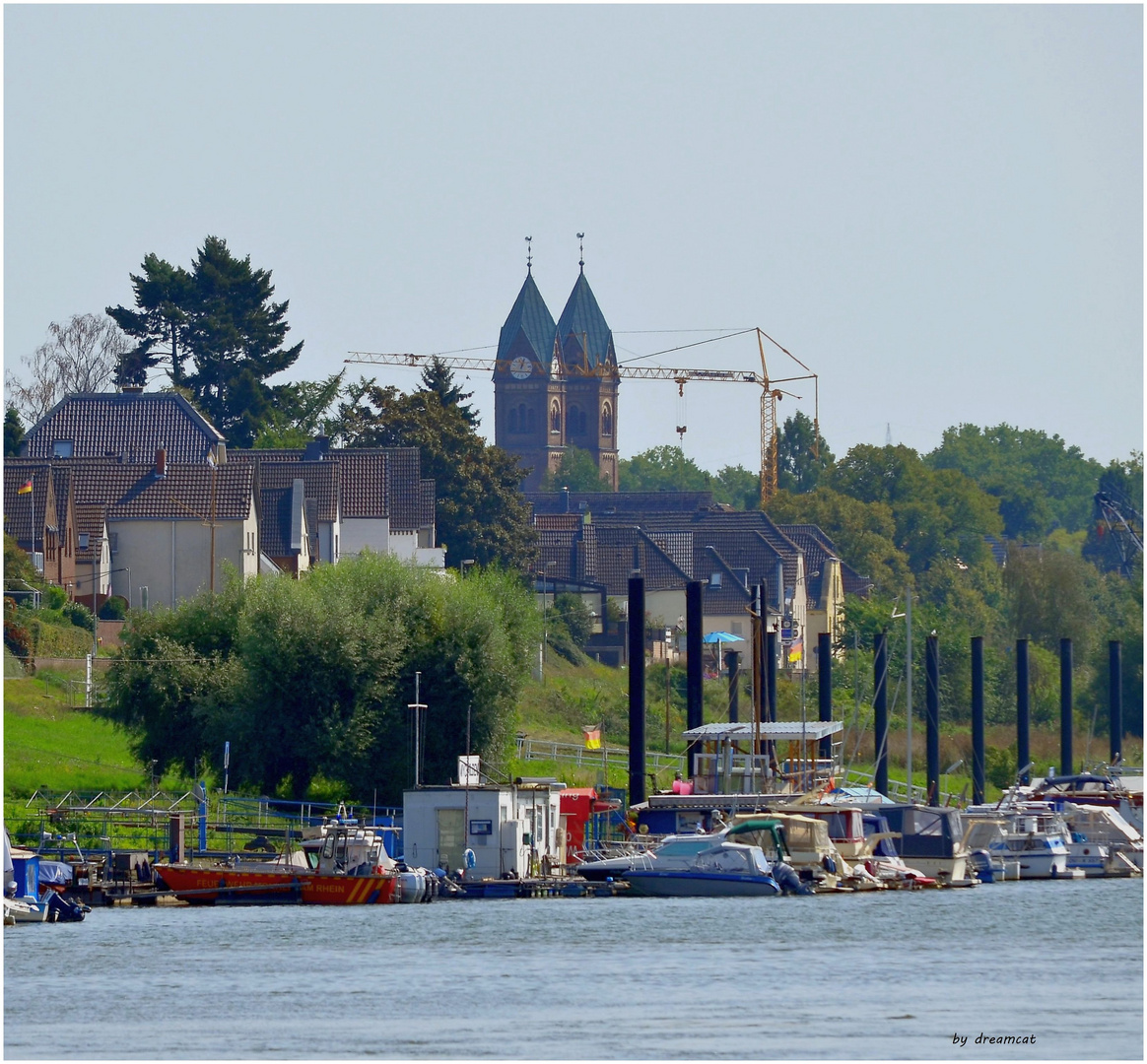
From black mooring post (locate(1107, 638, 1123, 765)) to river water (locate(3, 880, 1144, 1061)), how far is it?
45712mm

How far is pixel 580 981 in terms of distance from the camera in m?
45.2

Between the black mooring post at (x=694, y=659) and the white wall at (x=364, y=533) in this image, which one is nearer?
the black mooring post at (x=694, y=659)

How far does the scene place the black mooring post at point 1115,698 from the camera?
107m

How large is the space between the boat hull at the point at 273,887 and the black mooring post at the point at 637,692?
49.2 feet

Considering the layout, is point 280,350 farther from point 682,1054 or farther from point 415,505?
point 682,1054

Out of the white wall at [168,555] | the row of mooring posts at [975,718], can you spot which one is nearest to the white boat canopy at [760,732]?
the row of mooring posts at [975,718]

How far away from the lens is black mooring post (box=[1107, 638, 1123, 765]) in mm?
107438

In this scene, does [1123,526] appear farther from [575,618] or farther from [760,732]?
[760,732]

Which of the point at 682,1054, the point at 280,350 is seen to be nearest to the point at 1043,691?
the point at 280,350

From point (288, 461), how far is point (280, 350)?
2831cm

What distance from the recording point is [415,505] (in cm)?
12975

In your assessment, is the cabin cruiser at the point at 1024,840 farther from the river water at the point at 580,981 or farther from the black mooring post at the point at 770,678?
the black mooring post at the point at 770,678

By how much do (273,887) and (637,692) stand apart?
59.6ft
